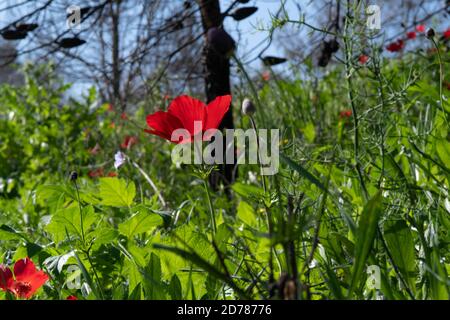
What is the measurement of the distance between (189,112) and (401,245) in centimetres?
32

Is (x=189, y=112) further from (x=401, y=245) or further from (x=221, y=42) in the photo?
(x=401, y=245)

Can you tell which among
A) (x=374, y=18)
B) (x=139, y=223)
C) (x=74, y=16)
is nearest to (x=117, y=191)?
(x=139, y=223)

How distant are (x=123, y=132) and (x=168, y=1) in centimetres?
219

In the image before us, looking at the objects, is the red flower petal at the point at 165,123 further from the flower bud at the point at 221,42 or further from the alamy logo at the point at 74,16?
the alamy logo at the point at 74,16

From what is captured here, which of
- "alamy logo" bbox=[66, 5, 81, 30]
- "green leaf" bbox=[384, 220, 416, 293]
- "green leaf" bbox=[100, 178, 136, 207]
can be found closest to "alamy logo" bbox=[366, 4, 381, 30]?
"green leaf" bbox=[384, 220, 416, 293]

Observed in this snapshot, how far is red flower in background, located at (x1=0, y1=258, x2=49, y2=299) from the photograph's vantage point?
2.67ft

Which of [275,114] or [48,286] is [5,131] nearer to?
[275,114]

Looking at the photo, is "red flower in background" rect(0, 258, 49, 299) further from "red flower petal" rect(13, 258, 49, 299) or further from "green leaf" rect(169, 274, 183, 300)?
"green leaf" rect(169, 274, 183, 300)

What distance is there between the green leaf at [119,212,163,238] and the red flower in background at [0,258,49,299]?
233 millimetres

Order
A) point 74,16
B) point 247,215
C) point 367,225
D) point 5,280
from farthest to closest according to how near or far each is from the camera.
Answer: point 74,16 < point 247,215 < point 5,280 < point 367,225

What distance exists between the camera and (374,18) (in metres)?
1.01

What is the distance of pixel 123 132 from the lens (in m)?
4.77
